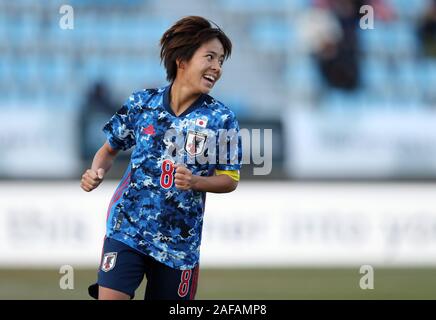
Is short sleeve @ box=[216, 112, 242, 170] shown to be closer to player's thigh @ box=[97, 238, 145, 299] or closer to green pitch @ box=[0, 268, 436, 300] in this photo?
player's thigh @ box=[97, 238, 145, 299]

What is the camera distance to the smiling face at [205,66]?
6035mm

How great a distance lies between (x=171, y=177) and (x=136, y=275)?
2.02 feet

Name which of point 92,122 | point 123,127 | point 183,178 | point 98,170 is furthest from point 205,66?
point 92,122

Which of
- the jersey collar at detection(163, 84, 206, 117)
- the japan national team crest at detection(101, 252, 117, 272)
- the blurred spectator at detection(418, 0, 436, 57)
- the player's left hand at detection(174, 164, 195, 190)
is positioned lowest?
the japan national team crest at detection(101, 252, 117, 272)

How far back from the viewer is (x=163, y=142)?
19.7 feet

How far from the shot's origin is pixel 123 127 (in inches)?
245

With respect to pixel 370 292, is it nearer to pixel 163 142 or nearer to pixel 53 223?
pixel 53 223

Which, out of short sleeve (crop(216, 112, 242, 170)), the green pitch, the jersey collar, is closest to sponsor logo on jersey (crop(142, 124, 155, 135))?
the jersey collar

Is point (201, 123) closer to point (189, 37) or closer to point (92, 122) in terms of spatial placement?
point (189, 37)

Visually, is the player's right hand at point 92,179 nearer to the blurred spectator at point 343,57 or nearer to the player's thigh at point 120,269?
the player's thigh at point 120,269

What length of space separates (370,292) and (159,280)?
227 inches

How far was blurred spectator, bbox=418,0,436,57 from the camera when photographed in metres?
16.8

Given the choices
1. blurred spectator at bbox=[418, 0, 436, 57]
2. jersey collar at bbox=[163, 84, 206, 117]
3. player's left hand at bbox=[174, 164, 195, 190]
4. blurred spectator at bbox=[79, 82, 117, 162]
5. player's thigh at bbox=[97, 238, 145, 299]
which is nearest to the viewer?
player's left hand at bbox=[174, 164, 195, 190]
